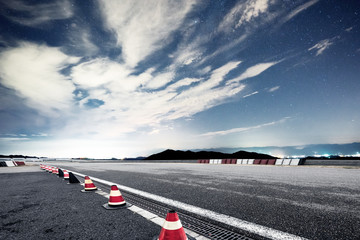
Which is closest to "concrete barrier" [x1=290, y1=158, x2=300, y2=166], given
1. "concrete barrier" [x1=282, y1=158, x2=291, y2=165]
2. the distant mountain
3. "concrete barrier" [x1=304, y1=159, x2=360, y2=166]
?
"concrete barrier" [x1=282, y1=158, x2=291, y2=165]

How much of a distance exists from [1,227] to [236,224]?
131 inches

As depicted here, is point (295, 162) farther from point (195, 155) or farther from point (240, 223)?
point (195, 155)

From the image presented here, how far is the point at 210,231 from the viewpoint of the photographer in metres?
2.59

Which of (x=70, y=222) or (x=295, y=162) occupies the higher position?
(x=295, y=162)

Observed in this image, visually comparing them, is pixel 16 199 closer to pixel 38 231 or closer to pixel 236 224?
pixel 38 231

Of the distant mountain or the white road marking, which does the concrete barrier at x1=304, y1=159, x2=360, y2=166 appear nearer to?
the white road marking

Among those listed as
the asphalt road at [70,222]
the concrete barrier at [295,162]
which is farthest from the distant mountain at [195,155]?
the asphalt road at [70,222]

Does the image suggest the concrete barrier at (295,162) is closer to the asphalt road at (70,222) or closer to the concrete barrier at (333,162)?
the concrete barrier at (333,162)

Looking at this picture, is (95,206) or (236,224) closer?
(236,224)

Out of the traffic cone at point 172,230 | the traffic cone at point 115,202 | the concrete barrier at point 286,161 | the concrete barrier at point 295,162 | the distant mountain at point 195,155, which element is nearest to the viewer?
the traffic cone at point 172,230

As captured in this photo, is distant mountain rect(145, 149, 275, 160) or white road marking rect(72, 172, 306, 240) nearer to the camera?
white road marking rect(72, 172, 306, 240)

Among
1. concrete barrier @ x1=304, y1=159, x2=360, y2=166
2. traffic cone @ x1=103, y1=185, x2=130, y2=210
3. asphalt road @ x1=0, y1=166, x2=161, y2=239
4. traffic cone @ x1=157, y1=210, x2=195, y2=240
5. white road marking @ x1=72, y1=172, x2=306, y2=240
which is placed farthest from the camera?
concrete barrier @ x1=304, y1=159, x2=360, y2=166

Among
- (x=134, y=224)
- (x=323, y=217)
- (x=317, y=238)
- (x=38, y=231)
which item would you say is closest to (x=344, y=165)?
(x=323, y=217)

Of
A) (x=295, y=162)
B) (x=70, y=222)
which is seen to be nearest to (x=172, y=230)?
(x=70, y=222)
